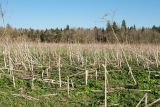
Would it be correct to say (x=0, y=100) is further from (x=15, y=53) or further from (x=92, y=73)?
(x=15, y=53)

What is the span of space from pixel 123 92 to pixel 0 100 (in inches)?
110

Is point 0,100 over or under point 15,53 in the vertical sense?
under

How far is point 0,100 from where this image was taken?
7.82 meters

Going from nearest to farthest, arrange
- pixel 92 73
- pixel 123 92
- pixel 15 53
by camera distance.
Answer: pixel 123 92 → pixel 92 73 → pixel 15 53

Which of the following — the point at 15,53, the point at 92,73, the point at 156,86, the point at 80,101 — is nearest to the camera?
the point at 80,101

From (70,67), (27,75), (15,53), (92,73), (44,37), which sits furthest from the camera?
(44,37)

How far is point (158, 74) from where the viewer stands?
1098 centimetres

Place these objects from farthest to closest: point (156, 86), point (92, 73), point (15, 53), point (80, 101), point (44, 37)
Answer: point (44, 37), point (15, 53), point (92, 73), point (156, 86), point (80, 101)

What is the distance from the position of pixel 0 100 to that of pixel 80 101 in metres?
1.73

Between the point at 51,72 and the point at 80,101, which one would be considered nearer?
the point at 80,101

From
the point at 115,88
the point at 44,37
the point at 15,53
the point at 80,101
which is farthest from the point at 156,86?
the point at 44,37

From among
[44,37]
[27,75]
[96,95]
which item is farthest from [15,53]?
[44,37]

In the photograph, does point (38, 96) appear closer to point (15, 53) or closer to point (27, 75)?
point (27, 75)

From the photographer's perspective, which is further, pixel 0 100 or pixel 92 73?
pixel 92 73
